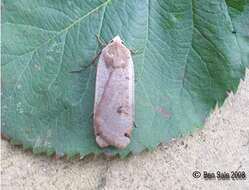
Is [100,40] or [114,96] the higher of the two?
[100,40]

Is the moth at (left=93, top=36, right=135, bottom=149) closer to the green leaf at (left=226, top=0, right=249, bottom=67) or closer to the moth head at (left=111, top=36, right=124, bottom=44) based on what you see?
the moth head at (left=111, top=36, right=124, bottom=44)

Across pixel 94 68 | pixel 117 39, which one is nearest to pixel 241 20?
pixel 117 39

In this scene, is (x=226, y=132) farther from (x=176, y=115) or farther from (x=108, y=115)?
(x=108, y=115)

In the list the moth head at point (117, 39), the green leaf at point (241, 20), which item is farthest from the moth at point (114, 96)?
the green leaf at point (241, 20)

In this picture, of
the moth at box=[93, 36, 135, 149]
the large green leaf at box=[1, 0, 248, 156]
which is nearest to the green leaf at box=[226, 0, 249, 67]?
the large green leaf at box=[1, 0, 248, 156]

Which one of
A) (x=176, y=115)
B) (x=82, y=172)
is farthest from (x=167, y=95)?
(x=82, y=172)

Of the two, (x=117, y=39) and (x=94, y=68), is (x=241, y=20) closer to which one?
(x=117, y=39)

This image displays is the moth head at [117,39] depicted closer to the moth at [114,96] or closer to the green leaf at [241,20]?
the moth at [114,96]
